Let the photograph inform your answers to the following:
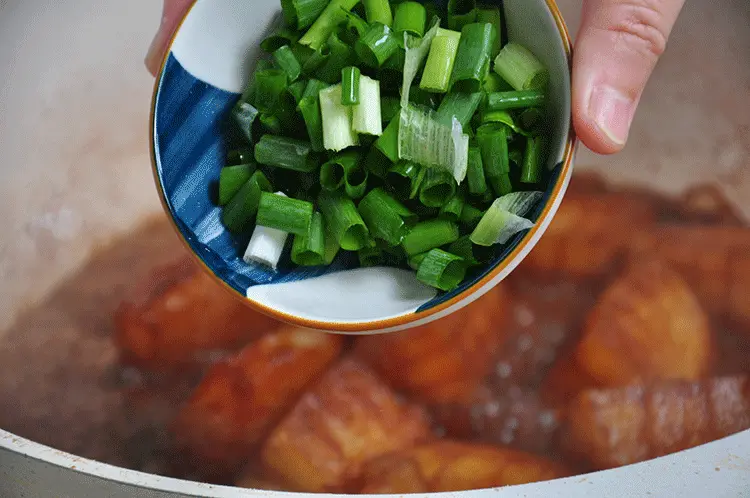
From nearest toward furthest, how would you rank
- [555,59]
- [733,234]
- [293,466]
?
1. [555,59]
2. [293,466]
3. [733,234]

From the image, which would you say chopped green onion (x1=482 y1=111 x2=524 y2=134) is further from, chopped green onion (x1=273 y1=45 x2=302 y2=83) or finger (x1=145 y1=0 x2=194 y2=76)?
finger (x1=145 y1=0 x2=194 y2=76)

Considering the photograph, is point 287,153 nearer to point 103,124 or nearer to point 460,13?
point 460,13

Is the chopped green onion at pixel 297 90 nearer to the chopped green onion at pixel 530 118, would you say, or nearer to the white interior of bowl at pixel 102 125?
the chopped green onion at pixel 530 118

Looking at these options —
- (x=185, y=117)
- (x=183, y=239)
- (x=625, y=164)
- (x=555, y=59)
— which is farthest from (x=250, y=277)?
(x=625, y=164)

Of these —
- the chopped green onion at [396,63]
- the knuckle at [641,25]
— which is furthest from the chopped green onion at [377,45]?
the knuckle at [641,25]

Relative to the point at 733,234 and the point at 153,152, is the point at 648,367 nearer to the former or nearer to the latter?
the point at 733,234

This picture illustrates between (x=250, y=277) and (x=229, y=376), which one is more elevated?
(x=250, y=277)
